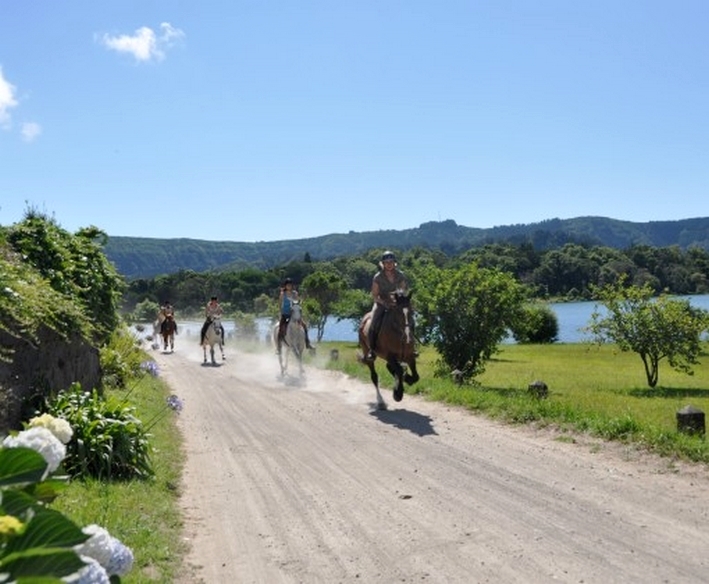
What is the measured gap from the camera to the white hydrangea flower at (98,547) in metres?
2.26

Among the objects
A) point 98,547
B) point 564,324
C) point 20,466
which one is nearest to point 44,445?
point 20,466

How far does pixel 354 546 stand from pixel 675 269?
170929 millimetres

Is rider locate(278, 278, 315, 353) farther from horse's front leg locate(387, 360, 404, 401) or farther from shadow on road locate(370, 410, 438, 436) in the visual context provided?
shadow on road locate(370, 410, 438, 436)

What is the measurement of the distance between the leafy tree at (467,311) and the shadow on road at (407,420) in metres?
10.2

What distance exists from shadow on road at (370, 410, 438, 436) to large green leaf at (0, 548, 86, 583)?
33.5 ft

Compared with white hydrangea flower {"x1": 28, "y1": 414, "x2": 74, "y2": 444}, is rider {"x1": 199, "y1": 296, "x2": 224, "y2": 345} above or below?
below

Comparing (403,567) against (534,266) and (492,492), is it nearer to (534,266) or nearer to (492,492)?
(492,492)

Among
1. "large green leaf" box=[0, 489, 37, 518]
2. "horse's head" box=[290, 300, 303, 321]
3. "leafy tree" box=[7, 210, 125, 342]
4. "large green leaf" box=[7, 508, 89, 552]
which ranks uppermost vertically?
"leafy tree" box=[7, 210, 125, 342]

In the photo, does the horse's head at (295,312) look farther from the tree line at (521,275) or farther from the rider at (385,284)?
the tree line at (521,275)

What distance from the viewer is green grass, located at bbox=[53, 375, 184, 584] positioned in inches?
227

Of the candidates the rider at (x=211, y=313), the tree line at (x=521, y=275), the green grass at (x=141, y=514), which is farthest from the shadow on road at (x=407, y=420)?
the tree line at (x=521, y=275)

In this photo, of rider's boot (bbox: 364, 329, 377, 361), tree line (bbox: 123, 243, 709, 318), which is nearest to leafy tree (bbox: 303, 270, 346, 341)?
tree line (bbox: 123, 243, 709, 318)

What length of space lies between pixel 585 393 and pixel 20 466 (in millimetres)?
26849

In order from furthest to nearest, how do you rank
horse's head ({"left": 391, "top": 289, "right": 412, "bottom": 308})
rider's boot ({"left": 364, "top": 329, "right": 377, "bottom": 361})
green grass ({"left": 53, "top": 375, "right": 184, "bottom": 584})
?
rider's boot ({"left": 364, "top": 329, "right": 377, "bottom": 361})
horse's head ({"left": 391, "top": 289, "right": 412, "bottom": 308})
green grass ({"left": 53, "top": 375, "right": 184, "bottom": 584})
